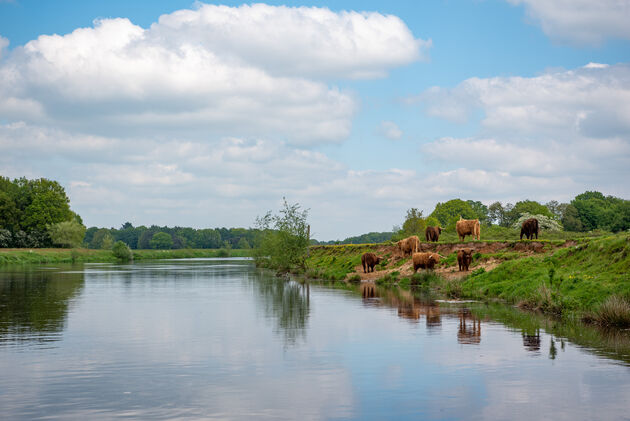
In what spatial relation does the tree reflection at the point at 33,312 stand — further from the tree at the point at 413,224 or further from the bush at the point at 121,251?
the bush at the point at 121,251

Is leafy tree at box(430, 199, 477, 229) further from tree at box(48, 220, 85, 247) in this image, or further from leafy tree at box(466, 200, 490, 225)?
tree at box(48, 220, 85, 247)

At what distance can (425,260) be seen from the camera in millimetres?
47031

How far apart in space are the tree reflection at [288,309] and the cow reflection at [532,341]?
7.84 metres

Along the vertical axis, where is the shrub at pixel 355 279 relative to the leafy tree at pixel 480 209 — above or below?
below

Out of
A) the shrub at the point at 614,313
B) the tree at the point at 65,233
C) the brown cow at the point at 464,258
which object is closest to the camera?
the shrub at the point at 614,313

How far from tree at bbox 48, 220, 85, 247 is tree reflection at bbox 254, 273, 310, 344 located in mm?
97267

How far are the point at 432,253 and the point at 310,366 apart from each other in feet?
108

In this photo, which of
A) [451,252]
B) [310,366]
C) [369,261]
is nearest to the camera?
[310,366]

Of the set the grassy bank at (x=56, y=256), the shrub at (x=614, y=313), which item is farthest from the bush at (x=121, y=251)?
the shrub at (x=614, y=313)

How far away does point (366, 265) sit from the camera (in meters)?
56.9

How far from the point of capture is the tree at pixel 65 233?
130500 mm

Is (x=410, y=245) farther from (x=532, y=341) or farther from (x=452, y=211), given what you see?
(x=452, y=211)

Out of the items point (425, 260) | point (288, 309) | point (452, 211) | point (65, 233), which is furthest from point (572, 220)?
point (65, 233)

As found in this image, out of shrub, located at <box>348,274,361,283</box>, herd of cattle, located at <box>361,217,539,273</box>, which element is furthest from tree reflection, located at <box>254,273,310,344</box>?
herd of cattle, located at <box>361,217,539,273</box>
